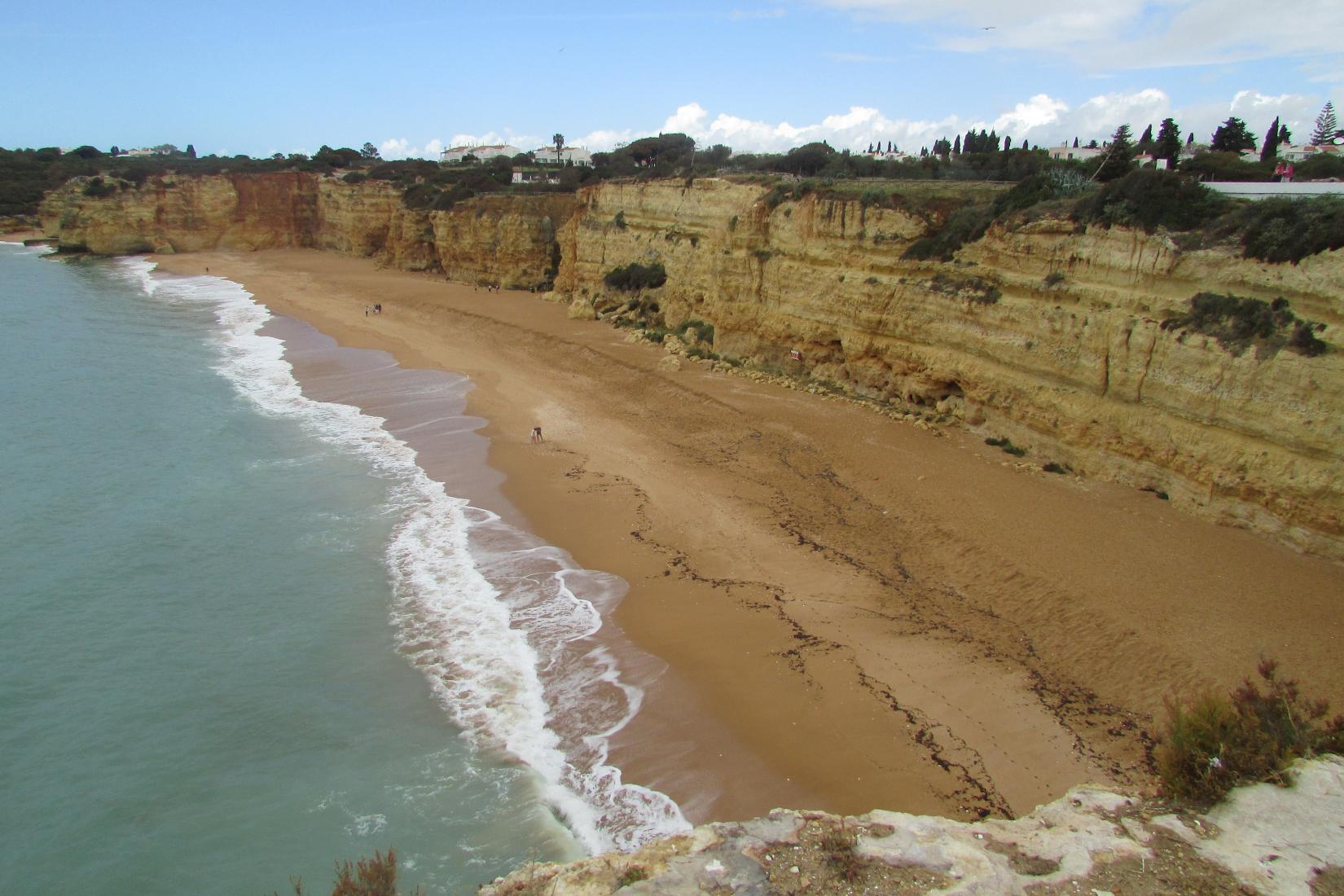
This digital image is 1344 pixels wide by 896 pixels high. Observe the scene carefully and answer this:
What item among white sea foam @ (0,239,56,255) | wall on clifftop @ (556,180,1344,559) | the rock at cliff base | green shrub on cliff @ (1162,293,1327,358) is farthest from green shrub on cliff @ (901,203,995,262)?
white sea foam @ (0,239,56,255)

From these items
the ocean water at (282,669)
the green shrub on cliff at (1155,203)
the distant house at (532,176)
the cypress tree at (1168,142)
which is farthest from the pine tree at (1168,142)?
the distant house at (532,176)

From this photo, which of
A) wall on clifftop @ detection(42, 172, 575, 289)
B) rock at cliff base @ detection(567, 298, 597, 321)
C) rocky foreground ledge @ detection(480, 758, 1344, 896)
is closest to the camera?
rocky foreground ledge @ detection(480, 758, 1344, 896)

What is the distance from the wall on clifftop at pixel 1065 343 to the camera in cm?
1105

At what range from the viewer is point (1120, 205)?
1390cm

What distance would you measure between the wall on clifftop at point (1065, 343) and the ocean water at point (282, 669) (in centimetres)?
932

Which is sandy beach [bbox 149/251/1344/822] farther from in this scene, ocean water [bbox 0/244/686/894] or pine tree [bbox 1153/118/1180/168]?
pine tree [bbox 1153/118/1180/168]

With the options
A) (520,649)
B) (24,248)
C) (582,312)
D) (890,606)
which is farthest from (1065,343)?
(24,248)

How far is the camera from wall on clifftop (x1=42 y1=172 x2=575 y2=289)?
4462cm

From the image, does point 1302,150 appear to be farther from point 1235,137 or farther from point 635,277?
point 635,277

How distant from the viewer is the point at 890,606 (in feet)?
34.6

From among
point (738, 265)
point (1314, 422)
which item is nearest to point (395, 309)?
point (738, 265)

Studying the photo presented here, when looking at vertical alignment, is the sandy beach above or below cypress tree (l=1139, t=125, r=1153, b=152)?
below

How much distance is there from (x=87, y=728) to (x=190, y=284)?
1587 inches

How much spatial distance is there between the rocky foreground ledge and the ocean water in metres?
2.20
